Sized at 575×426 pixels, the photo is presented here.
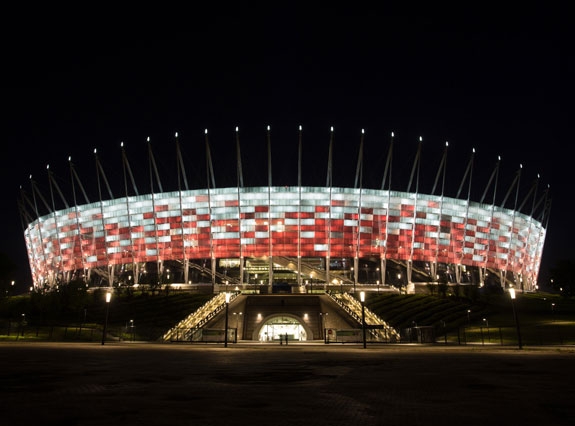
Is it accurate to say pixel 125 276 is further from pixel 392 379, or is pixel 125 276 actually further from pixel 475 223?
pixel 392 379

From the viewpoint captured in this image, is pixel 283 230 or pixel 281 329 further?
pixel 283 230

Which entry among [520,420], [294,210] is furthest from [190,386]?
[294,210]

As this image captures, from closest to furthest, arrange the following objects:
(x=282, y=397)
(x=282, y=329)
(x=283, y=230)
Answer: (x=282, y=397) < (x=282, y=329) < (x=283, y=230)

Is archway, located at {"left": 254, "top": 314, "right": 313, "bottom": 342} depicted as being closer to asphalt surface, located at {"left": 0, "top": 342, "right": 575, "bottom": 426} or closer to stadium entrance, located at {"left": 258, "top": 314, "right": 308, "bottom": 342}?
stadium entrance, located at {"left": 258, "top": 314, "right": 308, "bottom": 342}

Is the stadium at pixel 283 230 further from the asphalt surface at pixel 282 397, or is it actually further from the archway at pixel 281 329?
the asphalt surface at pixel 282 397

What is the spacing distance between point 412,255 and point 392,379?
10302cm

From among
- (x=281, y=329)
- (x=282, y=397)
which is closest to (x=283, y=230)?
(x=281, y=329)

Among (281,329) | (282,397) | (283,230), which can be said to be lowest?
(282,397)

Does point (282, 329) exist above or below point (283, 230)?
below

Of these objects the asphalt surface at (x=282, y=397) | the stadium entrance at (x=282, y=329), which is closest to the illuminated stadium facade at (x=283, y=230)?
the stadium entrance at (x=282, y=329)

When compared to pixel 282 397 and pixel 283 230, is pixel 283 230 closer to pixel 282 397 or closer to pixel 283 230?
pixel 283 230

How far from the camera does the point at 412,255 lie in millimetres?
113500

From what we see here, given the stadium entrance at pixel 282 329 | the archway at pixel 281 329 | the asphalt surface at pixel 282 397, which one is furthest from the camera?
the stadium entrance at pixel 282 329

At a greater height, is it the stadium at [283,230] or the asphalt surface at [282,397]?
the stadium at [283,230]
